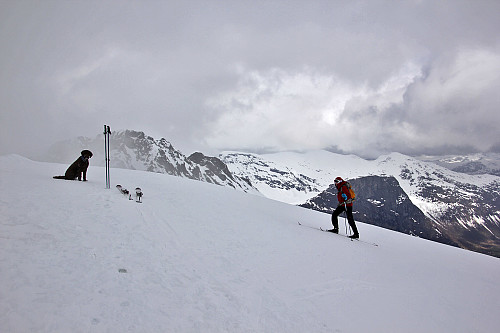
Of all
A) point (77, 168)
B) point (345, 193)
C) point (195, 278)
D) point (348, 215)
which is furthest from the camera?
point (77, 168)

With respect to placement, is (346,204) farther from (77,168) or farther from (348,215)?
(77,168)

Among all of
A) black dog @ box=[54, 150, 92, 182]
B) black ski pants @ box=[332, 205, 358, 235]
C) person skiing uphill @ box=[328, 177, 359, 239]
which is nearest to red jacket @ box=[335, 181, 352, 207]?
person skiing uphill @ box=[328, 177, 359, 239]

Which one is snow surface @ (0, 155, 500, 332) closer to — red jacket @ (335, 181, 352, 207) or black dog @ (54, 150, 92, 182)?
red jacket @ (335, 181, 352, 207)

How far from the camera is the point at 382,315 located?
535 cm

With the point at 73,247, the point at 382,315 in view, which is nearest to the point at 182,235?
the point at 73,247

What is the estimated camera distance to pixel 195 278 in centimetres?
534

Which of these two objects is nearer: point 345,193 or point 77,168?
point 345,193

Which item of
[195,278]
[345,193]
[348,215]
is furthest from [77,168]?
[348,215]

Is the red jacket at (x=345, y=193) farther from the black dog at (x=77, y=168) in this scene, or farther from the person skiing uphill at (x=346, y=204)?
the black dog at (x=77, y=168)

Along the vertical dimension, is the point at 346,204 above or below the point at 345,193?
below

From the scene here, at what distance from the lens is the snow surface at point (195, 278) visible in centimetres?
381

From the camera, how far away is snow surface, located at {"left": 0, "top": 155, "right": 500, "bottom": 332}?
12.5 feet

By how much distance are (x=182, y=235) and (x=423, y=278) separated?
790cm

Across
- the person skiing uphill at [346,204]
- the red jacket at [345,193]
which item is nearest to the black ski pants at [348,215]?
the person skiing uphill at [346,204]
